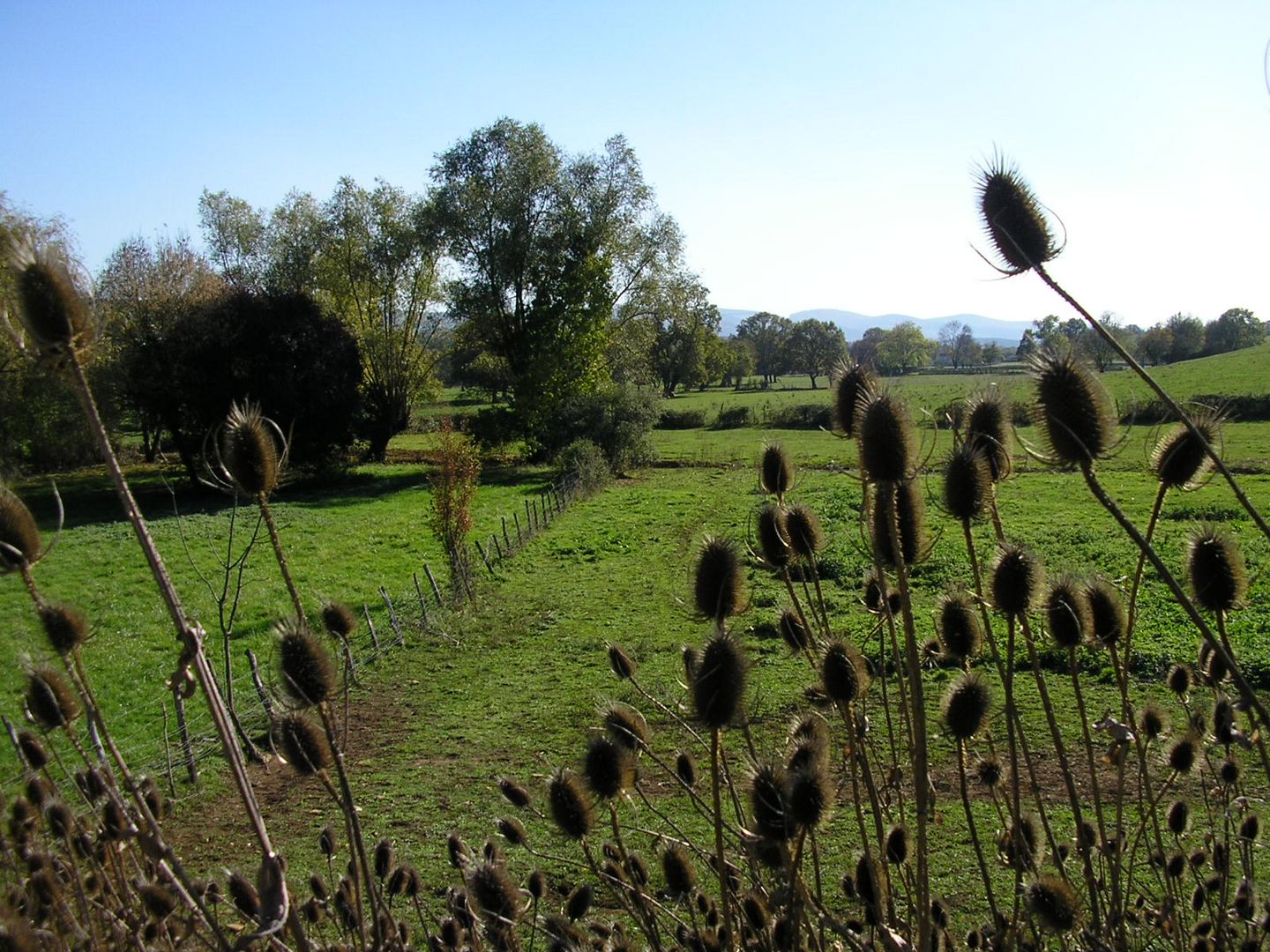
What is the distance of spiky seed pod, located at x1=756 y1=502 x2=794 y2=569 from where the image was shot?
103 inches

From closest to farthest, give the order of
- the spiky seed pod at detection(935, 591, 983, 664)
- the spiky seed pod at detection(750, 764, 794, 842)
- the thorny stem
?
1. the thorny stem
2. the spiky seed pod at detection(750, 764, 794, 842)
3. the spiky seed pod at detection(935, 591, 983, 664)

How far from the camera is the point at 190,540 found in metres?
20.8

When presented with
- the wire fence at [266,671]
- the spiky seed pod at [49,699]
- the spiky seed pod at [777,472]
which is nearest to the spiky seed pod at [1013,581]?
the spiky seed pod at [777,472]

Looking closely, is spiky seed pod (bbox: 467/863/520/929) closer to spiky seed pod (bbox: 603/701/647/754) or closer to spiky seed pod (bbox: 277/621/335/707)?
spiky seed pod (bbox: 603/701/647/754)

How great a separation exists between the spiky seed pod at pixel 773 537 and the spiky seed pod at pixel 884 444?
2.49 ft

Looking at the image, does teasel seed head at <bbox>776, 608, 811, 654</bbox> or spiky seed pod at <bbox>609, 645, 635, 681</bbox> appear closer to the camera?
teasel seed head at <bbox>776, 608, 811, 654</bbox>

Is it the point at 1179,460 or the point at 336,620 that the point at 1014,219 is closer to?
the point at 1179,460

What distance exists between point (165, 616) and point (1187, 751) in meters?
14.9

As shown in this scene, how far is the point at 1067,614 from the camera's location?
222 cm

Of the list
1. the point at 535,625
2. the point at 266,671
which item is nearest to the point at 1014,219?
the point at 266,671

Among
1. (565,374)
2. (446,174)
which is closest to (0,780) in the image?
(565,374)

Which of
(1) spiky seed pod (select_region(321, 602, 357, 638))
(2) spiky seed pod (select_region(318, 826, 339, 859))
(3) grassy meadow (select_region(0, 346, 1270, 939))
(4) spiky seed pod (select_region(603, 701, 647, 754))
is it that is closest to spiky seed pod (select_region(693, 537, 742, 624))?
(3) grassy meadow (select_region(0, 346, 1270, 939))

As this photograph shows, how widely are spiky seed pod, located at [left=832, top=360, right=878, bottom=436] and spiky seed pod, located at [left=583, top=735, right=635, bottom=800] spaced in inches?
34.9

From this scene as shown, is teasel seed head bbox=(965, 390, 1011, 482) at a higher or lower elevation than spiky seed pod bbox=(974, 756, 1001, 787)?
higher
